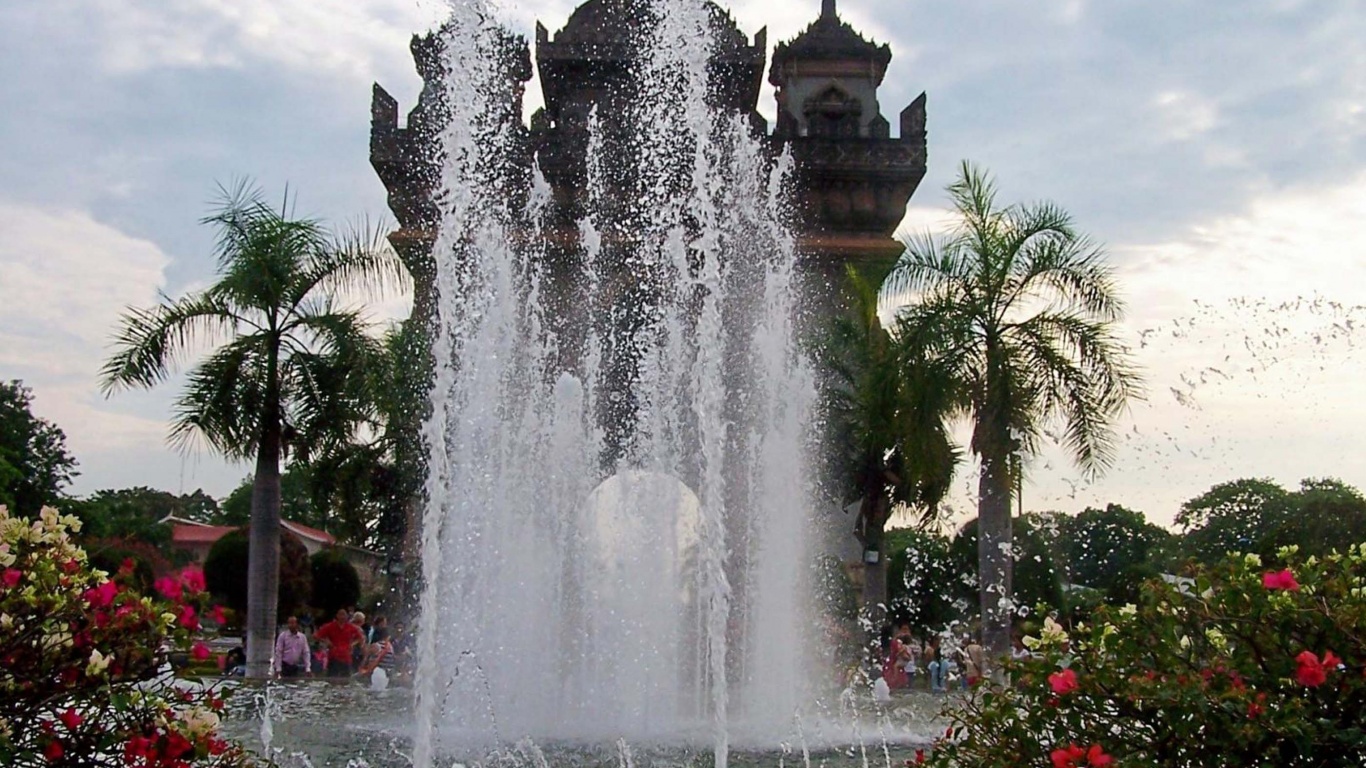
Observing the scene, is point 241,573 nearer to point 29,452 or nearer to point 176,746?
point 29,452

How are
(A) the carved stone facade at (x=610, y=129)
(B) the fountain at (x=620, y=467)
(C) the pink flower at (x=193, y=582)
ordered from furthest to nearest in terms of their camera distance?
(A) the carved stone facade at (x=610, y=129) → (B) the fountain at (x=620, y=467) → (C) the pink flower at (x=193, y=582)

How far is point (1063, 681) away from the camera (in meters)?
3.80

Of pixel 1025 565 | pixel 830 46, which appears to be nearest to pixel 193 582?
pixel 830 46

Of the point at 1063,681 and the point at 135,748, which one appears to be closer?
the point at 135,748

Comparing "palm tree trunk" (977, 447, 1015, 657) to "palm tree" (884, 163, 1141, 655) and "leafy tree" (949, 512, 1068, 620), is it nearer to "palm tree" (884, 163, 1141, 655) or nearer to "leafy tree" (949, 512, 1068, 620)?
"palm tree" (884, 163, 1141, 655)

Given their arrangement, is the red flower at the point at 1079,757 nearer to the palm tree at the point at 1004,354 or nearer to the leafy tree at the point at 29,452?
the palm tree at the point at 1004,354

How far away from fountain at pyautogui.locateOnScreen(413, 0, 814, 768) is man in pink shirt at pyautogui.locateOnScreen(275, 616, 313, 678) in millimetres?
2304

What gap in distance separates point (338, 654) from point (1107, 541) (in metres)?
37.0

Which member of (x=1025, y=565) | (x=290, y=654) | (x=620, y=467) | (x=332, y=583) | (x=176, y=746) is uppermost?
(x=620, y=467)

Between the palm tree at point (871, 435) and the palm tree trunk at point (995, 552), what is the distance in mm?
1424

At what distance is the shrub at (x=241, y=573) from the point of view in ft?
108

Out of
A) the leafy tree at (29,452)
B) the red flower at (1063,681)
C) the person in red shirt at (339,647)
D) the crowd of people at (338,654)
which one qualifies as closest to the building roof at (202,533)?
the leafy tree at (29,452)

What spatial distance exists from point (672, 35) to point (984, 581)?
30.3 feet

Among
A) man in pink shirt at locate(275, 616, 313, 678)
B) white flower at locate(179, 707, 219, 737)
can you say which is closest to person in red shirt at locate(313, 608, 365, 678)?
man in pink shirt at locate(275, 616, 313, 678)
